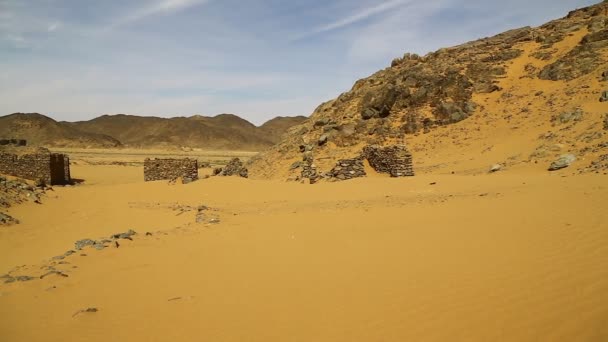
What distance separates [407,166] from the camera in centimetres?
1652

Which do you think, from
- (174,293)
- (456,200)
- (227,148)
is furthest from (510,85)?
(227,148)

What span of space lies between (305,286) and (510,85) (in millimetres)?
25435

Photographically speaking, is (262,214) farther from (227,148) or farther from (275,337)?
(227,148)

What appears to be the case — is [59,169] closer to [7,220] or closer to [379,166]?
[7,220]

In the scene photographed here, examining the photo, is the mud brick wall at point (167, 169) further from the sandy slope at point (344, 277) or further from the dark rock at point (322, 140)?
the dark rock at point (322, 140)

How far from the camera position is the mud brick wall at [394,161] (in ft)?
53.8

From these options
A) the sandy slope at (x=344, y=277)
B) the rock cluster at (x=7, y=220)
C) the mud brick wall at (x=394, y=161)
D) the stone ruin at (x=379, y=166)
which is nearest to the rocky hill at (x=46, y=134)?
the stone ruin at (x=379, y=166)

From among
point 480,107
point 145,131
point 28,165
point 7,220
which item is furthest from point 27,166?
point 145,131

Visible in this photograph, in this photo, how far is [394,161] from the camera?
54.4 feet

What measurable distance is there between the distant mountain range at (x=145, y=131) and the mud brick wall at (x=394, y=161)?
68945 mm

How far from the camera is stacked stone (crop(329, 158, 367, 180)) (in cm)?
1691

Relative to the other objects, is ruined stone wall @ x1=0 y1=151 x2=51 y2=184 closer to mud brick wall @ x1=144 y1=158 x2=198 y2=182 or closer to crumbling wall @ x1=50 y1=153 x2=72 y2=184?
crumbling wall @ x1=50 y1=153 x2=72 y2=184

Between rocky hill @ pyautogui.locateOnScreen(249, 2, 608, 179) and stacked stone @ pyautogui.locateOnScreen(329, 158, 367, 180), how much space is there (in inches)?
187

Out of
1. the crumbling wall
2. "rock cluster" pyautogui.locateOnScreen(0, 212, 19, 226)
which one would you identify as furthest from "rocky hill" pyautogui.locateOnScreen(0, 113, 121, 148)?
"rock cluster" pyautogui.locateOnScreen(0, 212, 19, 226)
